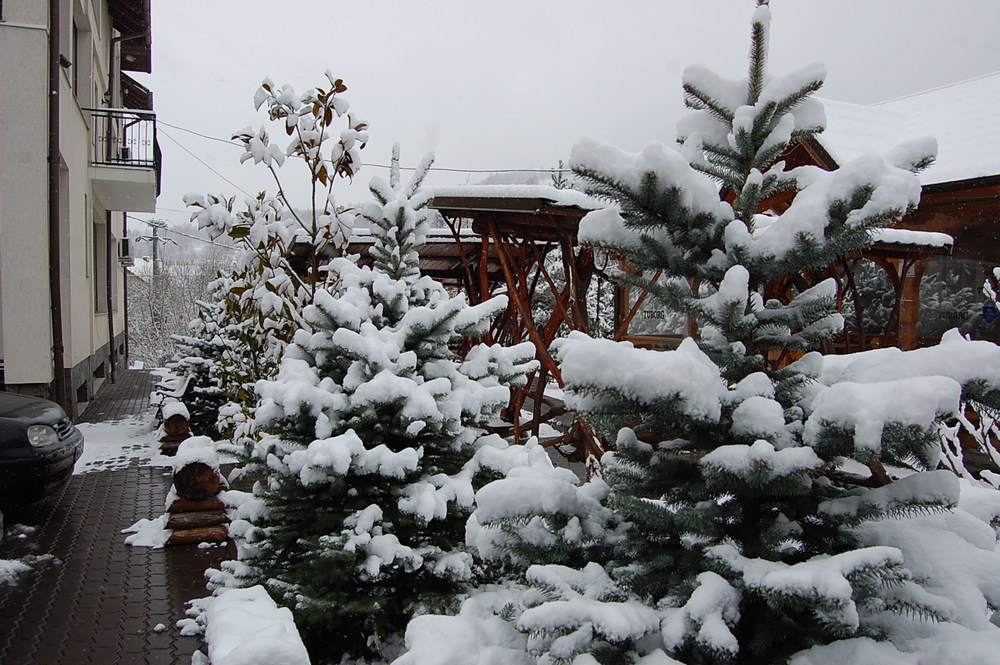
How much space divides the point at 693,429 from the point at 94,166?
14139mm

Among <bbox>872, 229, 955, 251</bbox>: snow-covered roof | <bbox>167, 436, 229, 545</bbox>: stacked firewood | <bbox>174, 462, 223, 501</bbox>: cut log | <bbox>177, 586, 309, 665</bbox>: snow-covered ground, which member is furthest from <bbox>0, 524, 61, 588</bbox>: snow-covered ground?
<bbox>872, 229, 955, 251</bbox>: snow-covered roof

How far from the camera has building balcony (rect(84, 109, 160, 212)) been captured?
12812 mm

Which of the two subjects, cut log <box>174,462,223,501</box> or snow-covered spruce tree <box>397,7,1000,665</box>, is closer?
snow-covered spruce tree <box>397,7,1000,665</box>

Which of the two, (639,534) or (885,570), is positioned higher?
(885,570)

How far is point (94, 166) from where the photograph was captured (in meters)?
12.9

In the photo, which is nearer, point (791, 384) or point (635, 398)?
point (635, 398)

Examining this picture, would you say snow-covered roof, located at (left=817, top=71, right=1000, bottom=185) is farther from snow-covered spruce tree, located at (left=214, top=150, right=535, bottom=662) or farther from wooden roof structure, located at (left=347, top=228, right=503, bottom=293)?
snow-covered spruce tree, located at (left=214, top=150, right=535, bottom=662)

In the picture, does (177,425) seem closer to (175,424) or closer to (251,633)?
(175,424)

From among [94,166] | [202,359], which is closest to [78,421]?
[202,359]

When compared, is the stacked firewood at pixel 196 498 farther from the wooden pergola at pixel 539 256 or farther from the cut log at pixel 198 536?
the wooden pergola at pixel 539 256

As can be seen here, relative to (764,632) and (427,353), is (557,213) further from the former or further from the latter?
(764,632)

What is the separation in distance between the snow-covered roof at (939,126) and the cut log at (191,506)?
997cm

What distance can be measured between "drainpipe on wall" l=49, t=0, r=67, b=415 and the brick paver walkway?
8.91 ft

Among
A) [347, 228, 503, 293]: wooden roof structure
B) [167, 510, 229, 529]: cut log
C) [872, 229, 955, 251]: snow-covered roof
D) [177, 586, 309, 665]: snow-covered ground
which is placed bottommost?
[167, 510, 229, 529]: cut log
